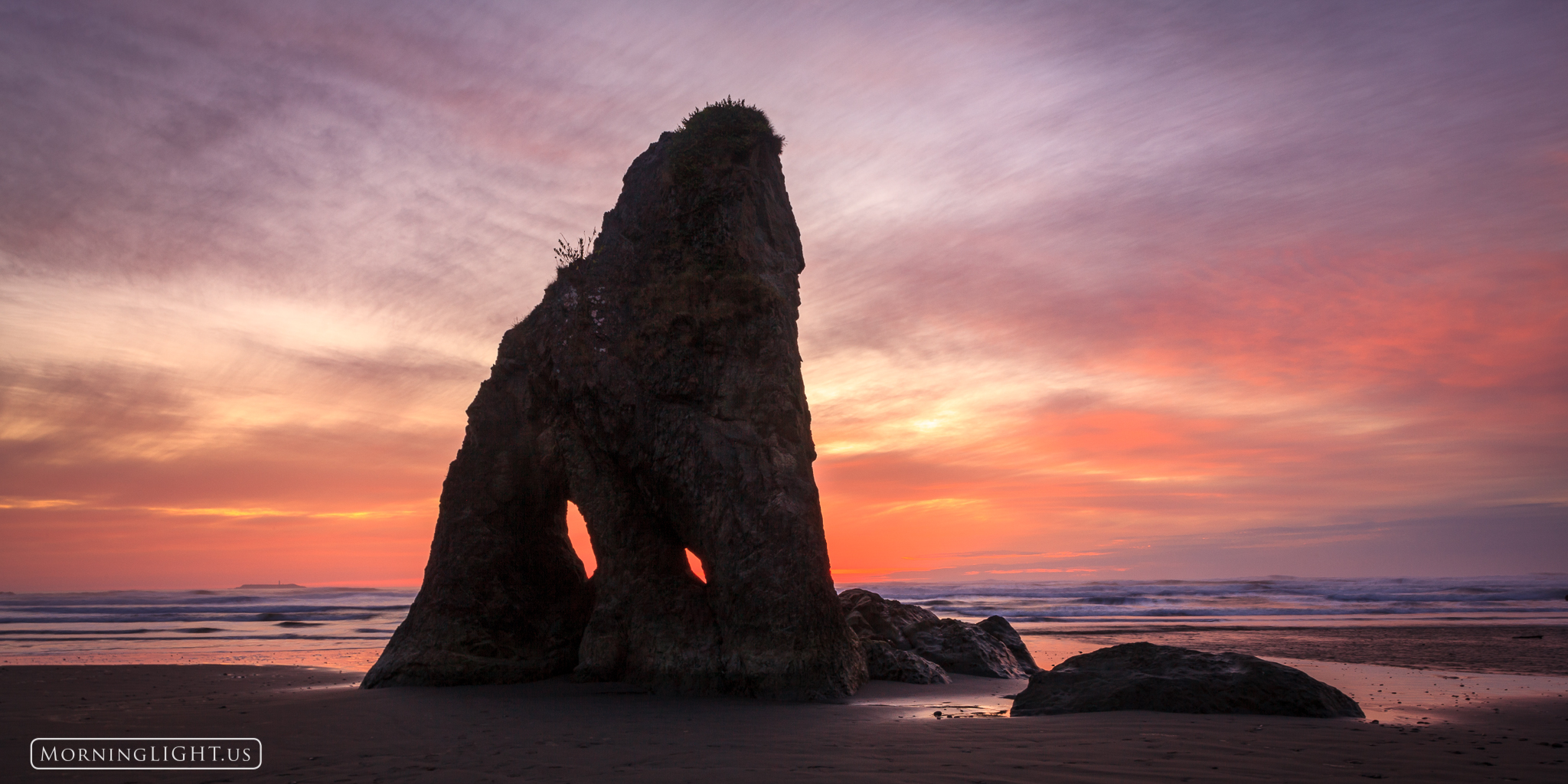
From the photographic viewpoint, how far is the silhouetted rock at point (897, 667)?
11578 millimetres

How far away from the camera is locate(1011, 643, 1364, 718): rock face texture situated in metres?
7.71

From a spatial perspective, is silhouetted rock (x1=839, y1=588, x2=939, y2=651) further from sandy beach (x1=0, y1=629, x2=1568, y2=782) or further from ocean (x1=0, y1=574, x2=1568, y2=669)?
ocean (x1=0, y1=574, x2=1568, y2=669)

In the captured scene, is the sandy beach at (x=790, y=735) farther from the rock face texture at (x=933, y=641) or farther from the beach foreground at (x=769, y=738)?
the rock face texture at (x=933, y=641)

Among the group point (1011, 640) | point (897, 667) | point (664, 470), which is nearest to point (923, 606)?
point (1011, 640)

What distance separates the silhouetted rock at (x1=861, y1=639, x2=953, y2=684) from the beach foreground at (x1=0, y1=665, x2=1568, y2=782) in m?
0.92

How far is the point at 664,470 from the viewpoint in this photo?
1083 centimetres

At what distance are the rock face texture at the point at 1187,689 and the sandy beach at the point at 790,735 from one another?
0.30 m

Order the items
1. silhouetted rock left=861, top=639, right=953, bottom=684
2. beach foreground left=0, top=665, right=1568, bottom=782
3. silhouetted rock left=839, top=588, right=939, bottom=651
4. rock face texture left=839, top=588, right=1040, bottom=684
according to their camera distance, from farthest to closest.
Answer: silhouetted rock left=839, top=588, right=939, bottom=651
rock face texture left=839, top=588, right=1040, bottom=684
silhouetted rock left=861, top=639, right=953, bottom=684
beach foreground left=0, top=665, right=1568, bottom=782

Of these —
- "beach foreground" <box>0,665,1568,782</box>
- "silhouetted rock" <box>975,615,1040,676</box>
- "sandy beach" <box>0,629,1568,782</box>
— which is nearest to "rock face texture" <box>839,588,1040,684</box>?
"silhouetted rock" <box>975,615,1040,676</box>

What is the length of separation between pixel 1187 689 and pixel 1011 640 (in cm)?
678

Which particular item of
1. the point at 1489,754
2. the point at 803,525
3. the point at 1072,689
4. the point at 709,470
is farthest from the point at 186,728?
the point at 1489,754

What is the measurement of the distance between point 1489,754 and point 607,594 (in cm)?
926

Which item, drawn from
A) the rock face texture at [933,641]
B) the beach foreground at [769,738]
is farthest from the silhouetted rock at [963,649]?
the beach foreground at [769,738]

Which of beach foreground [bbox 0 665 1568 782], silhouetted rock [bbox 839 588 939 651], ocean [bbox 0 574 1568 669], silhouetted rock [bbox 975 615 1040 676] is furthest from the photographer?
ocean [bbox 0 574 1568 669]
